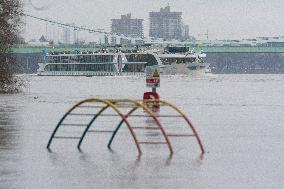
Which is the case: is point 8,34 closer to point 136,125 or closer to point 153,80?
point 153,80

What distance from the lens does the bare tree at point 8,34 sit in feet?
229

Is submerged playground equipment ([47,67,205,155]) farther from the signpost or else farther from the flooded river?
the flooded river

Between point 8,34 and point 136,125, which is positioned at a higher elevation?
point 8,34

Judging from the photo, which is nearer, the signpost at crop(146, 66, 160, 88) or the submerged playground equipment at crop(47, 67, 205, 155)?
the submerged playground equipment at crop(47, 67, 205, 155)

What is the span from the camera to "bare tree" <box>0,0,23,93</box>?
6975 cm

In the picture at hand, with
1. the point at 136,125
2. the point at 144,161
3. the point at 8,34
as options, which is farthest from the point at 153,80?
the point at 8,34

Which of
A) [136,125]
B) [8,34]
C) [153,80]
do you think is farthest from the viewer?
[8,34]

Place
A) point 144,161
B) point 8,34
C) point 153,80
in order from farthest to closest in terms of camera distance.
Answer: point 8,34
point 153,80
point 144,161

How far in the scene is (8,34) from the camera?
229 feet

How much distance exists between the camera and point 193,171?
17.3 m

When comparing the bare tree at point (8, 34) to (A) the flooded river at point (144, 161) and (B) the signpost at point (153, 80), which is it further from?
(A) the flooded river at point (144, 161)

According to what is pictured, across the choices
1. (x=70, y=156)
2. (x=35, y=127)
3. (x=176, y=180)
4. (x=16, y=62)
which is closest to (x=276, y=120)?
(x=35, y=127)

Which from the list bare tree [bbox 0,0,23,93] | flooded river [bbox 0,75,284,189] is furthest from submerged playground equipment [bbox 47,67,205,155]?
bare tree [bbox 0,0,23,93]

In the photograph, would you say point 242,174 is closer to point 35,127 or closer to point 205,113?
point 35,127
